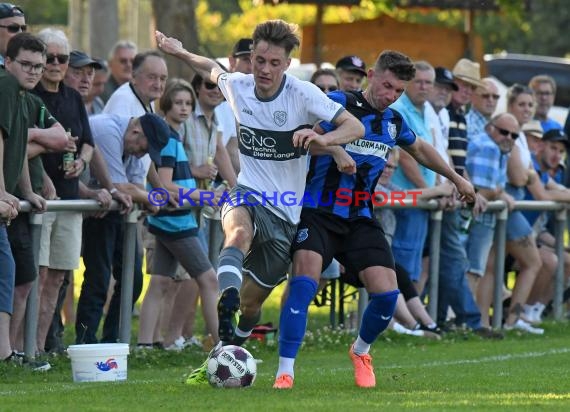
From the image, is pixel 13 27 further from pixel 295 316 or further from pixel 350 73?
pixel 350 73

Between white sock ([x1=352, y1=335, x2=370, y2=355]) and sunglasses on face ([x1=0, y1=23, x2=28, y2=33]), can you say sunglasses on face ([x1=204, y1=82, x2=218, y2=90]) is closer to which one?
sunglasses on face ([x1=0, y1=23, x2=28, y2=33])

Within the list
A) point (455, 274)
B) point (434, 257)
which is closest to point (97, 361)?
point (434, 257)

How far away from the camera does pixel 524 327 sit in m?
15.5

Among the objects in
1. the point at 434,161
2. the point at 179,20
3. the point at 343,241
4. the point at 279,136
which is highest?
the point at 179,20

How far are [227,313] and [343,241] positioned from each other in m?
1.46

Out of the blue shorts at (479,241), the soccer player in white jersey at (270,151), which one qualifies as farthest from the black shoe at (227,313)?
the blue shorts at (479,241)

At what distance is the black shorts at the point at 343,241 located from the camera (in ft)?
32.7

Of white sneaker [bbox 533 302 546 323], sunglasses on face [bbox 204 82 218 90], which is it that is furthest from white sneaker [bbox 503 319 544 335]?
sunglasses on face [bbox 204 82 218 90]

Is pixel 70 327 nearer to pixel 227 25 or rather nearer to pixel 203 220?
pixel 203 220

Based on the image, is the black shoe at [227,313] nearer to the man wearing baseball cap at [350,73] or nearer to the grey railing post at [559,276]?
the man wearing baseball cap at [350,73]

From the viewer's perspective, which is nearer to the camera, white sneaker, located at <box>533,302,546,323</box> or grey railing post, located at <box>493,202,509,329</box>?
grey railing post, located at <box>493,202,509,329</box>

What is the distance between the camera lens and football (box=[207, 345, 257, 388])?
9516 mm

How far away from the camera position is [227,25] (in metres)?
58.2

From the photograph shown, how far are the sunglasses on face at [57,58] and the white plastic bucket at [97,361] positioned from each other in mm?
2610
